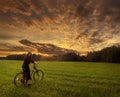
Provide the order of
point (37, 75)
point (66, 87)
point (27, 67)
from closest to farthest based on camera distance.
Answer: point (27, 67) → point (66, 87) → point (37, 75)

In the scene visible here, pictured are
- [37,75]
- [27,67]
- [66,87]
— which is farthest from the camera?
[37,75]

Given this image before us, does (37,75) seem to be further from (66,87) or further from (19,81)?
(66,87)

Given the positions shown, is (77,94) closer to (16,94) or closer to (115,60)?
(16,94)

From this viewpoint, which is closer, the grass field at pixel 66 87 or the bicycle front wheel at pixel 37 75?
the grass field at pixel 66 87

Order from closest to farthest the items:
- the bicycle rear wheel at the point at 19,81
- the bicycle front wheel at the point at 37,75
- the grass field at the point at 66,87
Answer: the grass field at the point at 66,87 → the bicycle rear wheel at the point at 19,81 → the bicycle front wheel at the point at 37,75

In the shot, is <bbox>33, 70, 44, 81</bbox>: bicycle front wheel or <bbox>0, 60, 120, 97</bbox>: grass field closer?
<bbox>0, 60, 120, 97</bbox>: grass field

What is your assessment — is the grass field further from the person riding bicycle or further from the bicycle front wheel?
the person riding bicycle

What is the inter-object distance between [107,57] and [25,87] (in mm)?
118071

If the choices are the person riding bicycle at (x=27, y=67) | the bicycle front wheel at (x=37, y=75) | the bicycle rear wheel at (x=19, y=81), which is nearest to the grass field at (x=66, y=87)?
the bicycle rear wheel at (x=19, y=81)

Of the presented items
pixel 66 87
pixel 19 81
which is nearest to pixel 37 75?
pixel 19 81

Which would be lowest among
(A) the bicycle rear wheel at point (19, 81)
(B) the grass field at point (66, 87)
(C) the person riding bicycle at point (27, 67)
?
(B) the grass field at point (66, 87)

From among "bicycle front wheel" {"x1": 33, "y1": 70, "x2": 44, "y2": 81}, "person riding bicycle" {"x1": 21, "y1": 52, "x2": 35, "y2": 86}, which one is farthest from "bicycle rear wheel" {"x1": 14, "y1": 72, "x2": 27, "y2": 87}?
"bicycle front wheel" {"x1": 33, "y1": 70, "x2": 44, "y2": 81}

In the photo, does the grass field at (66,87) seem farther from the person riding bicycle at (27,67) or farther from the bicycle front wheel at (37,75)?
→ the person riding bicycle at (27,67)

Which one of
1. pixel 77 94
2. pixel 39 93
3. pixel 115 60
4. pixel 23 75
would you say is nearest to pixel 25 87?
pixel 23 75
